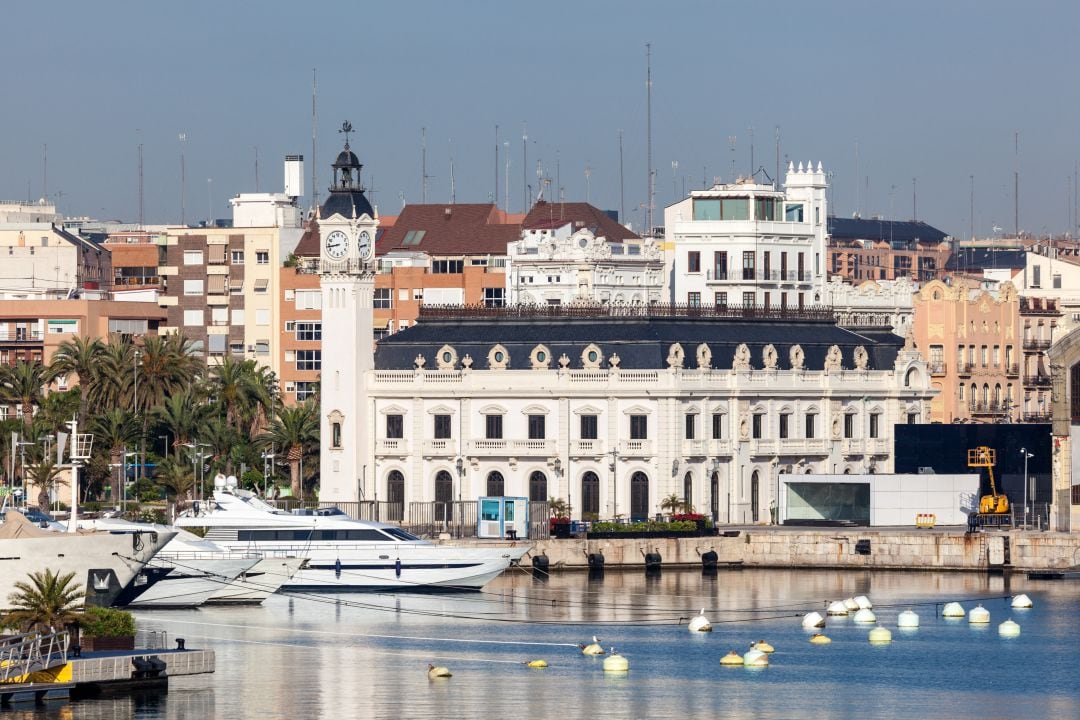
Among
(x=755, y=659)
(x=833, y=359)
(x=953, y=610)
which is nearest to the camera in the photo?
(x=755, y=659)

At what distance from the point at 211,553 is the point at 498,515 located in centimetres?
2102

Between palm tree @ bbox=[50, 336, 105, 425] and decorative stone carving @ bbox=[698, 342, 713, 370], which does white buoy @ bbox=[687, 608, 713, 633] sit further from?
palm tree @ bbox=[50, 336, 105, 425]

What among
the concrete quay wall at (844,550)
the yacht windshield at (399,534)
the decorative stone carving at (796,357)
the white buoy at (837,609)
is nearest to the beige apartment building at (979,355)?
the decorative stone carving at (796,357)

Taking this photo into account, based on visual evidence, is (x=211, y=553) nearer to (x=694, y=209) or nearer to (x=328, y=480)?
(x=328, y=480)

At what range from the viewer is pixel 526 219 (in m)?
198

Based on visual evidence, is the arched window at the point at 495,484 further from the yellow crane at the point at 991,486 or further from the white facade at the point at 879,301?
the white facade at the point at 879,301

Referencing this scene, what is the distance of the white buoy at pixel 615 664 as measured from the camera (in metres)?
104

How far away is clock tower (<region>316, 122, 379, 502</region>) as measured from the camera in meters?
153

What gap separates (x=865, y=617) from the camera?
392ft

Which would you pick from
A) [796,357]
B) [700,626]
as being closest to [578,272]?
[796,357]

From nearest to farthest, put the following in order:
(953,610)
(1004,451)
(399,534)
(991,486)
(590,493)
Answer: (953,610) → (399,534) → (991,486) → (590,493) → (1004,451)

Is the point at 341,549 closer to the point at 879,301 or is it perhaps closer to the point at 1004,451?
the point at 1004,451

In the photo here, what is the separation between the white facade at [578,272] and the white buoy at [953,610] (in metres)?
54.0

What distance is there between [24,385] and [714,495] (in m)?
42.2
